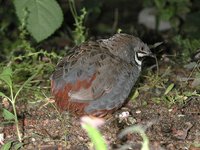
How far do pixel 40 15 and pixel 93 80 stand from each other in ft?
3.96

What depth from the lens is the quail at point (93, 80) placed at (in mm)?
4184

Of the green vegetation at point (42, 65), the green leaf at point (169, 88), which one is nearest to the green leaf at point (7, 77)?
the green vegetation at point (42, 65)

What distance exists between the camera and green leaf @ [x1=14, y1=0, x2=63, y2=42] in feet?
16.6

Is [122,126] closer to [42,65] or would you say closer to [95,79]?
[95,79]

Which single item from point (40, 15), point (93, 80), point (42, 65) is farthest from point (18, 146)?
point (40, 15)

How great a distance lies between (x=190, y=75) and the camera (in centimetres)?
494

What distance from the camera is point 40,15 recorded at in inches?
201

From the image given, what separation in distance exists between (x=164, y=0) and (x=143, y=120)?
2.68 metres

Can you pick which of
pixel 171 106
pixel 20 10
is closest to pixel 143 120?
pixel 171 106

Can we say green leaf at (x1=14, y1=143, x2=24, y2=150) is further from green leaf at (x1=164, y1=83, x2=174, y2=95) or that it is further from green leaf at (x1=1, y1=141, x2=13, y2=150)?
green leaf at (x1=164, y1=83, x2=174, y2=95)

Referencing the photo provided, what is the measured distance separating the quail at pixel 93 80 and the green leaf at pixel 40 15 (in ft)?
2.48

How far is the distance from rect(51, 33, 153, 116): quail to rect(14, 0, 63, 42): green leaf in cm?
76

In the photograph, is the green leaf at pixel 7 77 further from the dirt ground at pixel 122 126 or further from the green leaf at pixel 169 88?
the green leaf at pixel 169 88

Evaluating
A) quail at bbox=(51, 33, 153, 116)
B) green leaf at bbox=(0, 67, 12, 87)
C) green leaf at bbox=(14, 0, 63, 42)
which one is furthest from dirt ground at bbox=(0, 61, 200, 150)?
green leaf at bbox=(14, 0, 63, 42)
